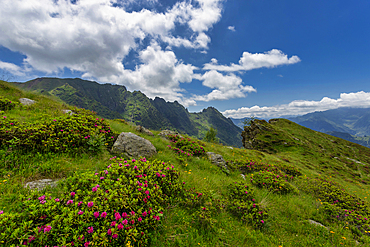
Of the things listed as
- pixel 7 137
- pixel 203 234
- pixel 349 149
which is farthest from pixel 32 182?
pixel 349 149

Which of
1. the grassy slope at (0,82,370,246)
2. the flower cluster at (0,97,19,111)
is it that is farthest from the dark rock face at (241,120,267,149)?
the flower cluster at (0,97,19,111)

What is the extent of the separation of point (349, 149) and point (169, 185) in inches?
2386

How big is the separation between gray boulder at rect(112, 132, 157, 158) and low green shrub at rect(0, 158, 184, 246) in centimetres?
272

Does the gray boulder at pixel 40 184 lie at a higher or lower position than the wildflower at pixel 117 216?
higher

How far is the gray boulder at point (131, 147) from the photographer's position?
6.82 m

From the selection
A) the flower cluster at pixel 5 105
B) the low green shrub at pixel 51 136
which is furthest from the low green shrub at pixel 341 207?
the flower cluster at pixel 5 105

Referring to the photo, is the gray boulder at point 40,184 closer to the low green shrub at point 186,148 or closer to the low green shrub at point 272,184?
the low green shrub at point 186,148

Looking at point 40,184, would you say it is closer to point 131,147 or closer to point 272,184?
point 131,147

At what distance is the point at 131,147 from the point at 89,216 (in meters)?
4.45

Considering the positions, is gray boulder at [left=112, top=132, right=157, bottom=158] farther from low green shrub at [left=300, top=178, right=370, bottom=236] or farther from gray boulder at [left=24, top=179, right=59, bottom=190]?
low green shrub at [left=300, top=178, right=370, bottom=236]

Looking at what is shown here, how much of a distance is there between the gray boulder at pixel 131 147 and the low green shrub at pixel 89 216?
107 inches

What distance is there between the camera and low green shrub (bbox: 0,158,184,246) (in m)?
2.36

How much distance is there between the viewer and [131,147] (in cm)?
708

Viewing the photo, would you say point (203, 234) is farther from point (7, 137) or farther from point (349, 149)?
point (349, 149)
